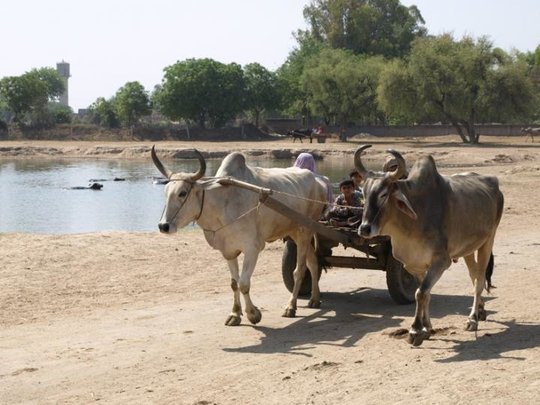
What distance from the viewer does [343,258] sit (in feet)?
36.5

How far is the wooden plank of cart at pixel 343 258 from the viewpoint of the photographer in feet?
32.6

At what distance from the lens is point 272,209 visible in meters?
10.1

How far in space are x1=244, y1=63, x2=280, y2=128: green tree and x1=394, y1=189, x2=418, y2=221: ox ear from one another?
65.5 meters

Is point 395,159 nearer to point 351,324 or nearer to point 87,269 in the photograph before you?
point 351,324

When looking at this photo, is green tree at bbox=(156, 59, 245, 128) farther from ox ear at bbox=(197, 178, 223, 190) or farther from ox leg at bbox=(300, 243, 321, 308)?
ox ear at bbox=(197, 178, 223, 190)

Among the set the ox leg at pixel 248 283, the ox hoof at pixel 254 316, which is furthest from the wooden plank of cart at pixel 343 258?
the ox hoof at pixel 254 316

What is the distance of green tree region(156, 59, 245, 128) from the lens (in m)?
70.8

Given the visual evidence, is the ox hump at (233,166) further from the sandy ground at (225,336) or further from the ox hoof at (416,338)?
the ox hoof at (416,338)

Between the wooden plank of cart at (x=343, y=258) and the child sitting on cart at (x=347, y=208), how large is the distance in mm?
131

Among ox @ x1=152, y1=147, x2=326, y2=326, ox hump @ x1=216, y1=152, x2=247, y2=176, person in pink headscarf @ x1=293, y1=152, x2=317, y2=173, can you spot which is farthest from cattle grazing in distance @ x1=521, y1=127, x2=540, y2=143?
ox hump @ x1=216, y1=152, x2=247, y2=176

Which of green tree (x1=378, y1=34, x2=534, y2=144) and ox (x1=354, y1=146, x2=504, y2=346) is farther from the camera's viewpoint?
green tree (x1=378, y1=34, x2=534, y2=144)

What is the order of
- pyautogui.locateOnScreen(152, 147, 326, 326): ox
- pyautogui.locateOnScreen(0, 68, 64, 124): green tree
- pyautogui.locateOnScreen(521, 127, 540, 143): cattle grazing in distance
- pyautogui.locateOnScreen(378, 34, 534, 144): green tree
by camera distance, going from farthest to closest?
pyautogui.locateOnScreen(0, 68, 64, 124): green tree < pyautogui.locateOnScreen(521, 127, 540, 143): cattle grazing in distance < pyautogui.locateOnScreen(378, 34, 534, 144): green tree < pyautogui.locateOnScreen(152, 147, 326, 326): ox

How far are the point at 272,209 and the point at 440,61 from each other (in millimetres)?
45707

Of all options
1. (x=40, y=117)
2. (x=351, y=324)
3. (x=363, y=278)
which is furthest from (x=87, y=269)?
(x=40, y=117)
